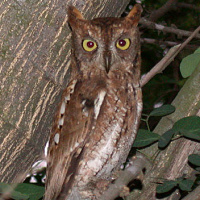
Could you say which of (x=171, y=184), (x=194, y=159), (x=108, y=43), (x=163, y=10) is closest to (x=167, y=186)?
(x=171, y=184)

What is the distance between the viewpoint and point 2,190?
1.00m

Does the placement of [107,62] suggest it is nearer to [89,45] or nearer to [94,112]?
[89,45]

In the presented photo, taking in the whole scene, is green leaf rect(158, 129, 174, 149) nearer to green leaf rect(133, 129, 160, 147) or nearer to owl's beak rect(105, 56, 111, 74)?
green leaf rect(133, 129, 160, 147)

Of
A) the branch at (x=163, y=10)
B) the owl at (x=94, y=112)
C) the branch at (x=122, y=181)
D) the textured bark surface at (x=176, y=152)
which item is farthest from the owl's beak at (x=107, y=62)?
the branch at (x=163, y=10)

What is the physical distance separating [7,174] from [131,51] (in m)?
0.90

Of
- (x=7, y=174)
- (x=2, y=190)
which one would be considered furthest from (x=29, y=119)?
(x=2, y=190)

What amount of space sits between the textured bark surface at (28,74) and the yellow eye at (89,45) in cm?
29

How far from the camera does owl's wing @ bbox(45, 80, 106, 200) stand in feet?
Result: 5.20

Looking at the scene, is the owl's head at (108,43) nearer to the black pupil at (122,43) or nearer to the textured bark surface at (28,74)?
the black pupil at (122,43)

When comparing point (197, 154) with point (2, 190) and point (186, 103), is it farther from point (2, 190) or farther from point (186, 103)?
point (2, 190)

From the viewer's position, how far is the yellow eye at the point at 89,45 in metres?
1.73

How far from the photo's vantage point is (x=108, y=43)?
1713 millimetres

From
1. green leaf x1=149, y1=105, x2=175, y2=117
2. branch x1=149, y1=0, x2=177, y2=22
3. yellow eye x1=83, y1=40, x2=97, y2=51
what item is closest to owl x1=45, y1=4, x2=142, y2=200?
yellow eye x1=83, y1=40, x2=97, y2=51

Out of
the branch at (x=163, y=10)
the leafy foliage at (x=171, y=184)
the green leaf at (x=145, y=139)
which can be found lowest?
the leafy foliage at (x=171, y=184)
